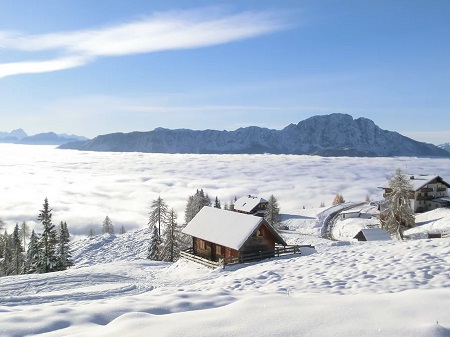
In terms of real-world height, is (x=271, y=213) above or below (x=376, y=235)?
below

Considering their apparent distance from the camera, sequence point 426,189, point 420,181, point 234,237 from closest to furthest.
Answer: point 234,237 < point 426,189 < point 420,181

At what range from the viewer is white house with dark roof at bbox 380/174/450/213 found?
73812 mm

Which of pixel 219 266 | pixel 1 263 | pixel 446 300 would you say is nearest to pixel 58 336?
pixel 446 300

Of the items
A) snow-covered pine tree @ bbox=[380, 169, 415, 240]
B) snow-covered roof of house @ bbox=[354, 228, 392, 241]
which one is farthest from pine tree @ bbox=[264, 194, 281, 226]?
snow-covered roof of house @ bbox=[354, 228, 392, 241]

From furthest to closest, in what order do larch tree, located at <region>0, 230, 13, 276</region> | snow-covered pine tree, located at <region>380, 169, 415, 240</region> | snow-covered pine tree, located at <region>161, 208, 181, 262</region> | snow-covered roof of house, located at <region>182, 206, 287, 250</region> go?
1. larch tree, located at <region>0, 230, 13, 276</region>
2. snow-covered pine tree, located at <region>161, 208, 181, 262</region>
3. snow-covered pine tree, located at <region>380, 169, 415, 240</region>
4. snow-covered roof of house, located at <region>182, 206, 287, 250</region>

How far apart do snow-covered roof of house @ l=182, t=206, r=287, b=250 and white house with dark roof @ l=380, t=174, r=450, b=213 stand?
5203cm

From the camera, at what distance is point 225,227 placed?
1367 inches

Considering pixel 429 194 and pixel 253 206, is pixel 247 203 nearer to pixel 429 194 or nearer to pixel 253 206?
pixel 253 206

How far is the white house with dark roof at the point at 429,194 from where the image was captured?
2906 inches

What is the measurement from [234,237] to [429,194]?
59.6 m

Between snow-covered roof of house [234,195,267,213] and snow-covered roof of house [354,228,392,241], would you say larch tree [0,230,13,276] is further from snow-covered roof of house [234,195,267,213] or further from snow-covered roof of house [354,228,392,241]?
snow-covered roof of house [354,228,392,241]

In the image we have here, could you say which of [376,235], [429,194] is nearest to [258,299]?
[376,235]

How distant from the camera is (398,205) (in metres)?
51.8

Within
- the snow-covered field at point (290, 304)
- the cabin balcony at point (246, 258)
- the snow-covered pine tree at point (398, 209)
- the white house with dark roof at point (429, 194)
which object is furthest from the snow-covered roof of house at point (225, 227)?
the white house with dark roof at point (429, 194)
